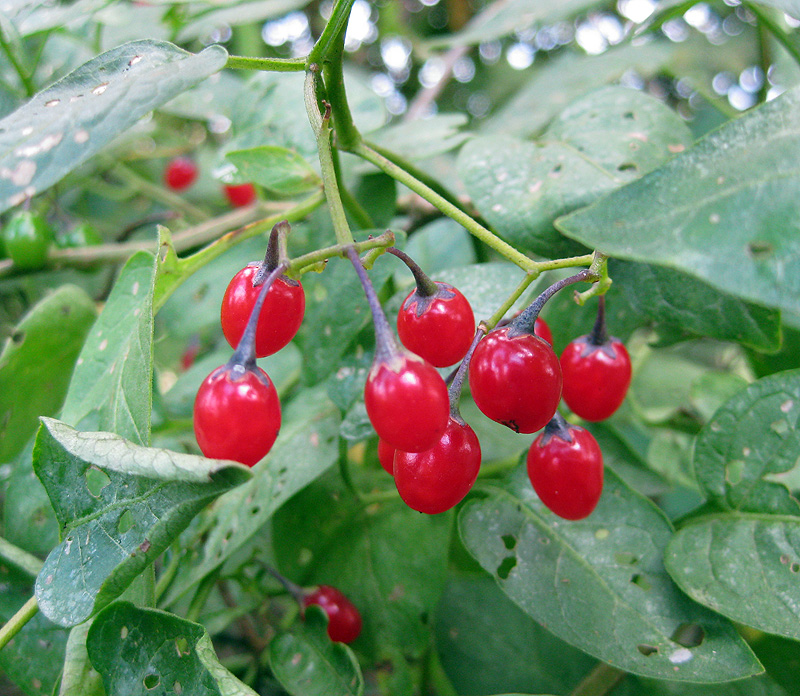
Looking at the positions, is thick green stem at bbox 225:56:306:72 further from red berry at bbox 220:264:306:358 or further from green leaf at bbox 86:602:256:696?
green leaf at bbox 86:602:256:696

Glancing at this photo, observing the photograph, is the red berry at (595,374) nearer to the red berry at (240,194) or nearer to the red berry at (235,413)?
the red berry at (235,413)

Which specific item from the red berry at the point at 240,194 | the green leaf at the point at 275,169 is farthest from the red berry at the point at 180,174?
the green leaf at the point at 275,169

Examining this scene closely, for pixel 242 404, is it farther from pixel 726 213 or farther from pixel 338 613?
pixel 338 613

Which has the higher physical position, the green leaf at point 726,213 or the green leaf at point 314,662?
the green leaf at point 726,213

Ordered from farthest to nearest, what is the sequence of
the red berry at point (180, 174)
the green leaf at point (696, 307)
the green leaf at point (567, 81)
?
1. the red berry at point (180, 174)
2. the green leaf at point (567, 81)
3. the green leaf at point (696, 307)

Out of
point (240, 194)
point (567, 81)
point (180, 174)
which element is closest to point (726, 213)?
point (567, 81)

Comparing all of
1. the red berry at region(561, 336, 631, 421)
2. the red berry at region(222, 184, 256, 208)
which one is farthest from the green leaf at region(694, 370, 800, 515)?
the red berry at region(222, 184, 256, 208)

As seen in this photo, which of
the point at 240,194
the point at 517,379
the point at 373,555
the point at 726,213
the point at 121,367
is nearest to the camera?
the point at 726,213
